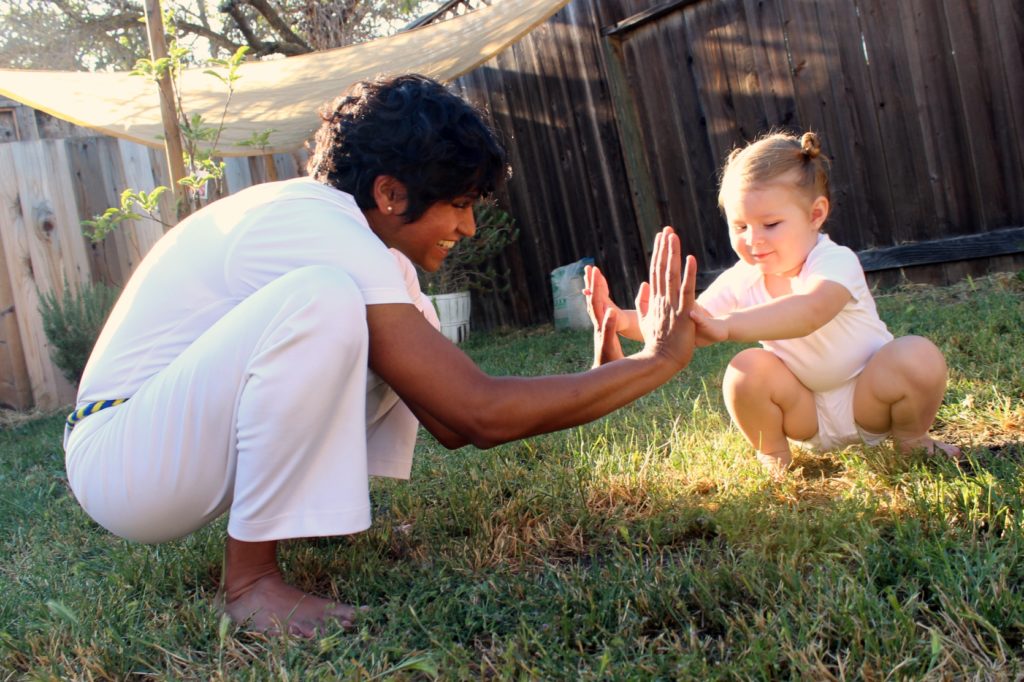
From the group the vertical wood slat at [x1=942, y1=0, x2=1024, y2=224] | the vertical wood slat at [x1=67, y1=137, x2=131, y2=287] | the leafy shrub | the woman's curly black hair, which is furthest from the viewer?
the vertical wood slat at [x1=67, y1=137, x2=131, y2=287]

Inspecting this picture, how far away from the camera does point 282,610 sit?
1794 millimetres

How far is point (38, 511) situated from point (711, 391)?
238 centimetres

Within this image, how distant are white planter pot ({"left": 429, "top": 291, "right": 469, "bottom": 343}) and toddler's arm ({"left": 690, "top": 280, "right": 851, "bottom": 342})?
4.54m

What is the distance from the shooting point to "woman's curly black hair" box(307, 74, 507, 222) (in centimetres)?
196

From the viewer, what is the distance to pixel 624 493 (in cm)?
230

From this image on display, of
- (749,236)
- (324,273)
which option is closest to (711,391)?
(749,236)

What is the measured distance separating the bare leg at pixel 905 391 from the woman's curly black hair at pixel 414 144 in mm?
1040

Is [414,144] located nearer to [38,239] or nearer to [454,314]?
[454,314]

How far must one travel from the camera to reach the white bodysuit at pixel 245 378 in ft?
5.67

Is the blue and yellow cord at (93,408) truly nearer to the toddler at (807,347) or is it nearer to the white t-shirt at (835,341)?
the toddler at (807,347)

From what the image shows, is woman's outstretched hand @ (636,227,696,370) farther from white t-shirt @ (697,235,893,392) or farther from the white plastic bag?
the white plastic bag

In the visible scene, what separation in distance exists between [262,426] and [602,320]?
91cm

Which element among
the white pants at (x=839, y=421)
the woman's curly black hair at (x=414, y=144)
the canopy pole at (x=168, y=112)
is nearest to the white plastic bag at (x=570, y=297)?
the canopy pole at (x=168, y=112)

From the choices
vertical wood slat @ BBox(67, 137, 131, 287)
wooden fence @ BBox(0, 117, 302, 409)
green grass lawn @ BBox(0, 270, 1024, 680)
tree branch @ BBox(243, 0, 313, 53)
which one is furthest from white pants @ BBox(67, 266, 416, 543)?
tree branch @ BBox(243, 0, 313, 53)
